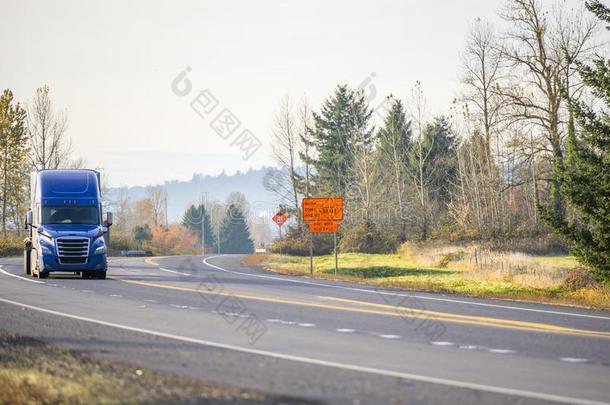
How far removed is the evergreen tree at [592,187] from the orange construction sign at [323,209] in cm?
1322

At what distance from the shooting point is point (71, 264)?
29.3 metres

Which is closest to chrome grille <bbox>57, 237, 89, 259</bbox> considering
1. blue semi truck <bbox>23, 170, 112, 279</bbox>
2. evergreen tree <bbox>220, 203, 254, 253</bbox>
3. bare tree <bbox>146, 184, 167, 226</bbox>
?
blue semi truck <bbox>23, 170, 112, 279</bbox>

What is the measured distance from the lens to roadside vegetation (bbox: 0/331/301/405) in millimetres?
8469

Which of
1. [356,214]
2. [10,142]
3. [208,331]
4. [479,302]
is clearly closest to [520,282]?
[479,302]

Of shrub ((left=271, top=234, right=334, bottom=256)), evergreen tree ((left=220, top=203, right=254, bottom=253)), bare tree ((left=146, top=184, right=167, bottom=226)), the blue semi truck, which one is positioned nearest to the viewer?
the blue semi truck

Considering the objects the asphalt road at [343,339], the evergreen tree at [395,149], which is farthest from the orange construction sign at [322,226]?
the evergreen tree at [395,149]

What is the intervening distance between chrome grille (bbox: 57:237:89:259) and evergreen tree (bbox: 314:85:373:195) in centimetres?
6064

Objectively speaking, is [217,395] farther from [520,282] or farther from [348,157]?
[348,157]

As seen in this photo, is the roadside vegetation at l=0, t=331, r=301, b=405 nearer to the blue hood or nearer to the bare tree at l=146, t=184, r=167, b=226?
the blue hood

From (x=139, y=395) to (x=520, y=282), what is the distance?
23.2m

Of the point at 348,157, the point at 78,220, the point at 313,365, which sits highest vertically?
the point at 348,157

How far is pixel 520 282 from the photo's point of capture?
30.0 metres

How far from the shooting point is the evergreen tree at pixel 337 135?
9138cm

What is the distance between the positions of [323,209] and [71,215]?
10652mm
